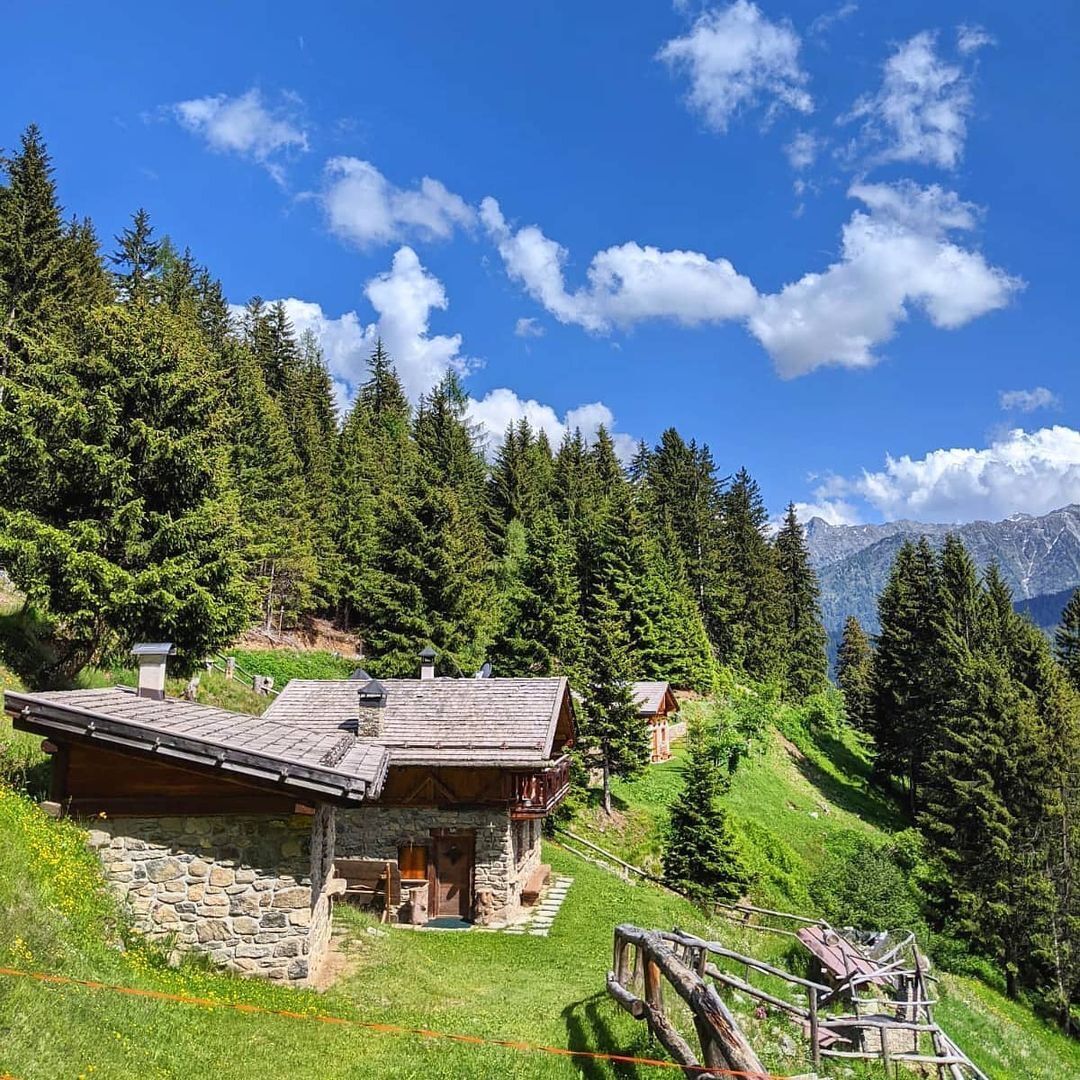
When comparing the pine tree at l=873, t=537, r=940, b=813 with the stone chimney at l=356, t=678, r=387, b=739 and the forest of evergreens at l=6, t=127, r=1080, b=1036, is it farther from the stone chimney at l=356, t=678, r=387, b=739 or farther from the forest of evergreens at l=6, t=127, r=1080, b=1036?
the stone chimney at l=356, t=678, r=387, b=739

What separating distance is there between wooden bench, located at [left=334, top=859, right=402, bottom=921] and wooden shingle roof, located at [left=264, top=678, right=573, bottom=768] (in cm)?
237

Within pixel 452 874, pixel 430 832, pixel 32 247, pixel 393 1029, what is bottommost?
pixel 452 874

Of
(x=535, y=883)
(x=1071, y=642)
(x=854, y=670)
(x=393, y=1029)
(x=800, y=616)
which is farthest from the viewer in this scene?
(x=854, y=670)

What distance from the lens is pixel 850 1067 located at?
10227 mm

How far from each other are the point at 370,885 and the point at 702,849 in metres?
11.0

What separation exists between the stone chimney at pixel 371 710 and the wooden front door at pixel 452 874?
2.92m

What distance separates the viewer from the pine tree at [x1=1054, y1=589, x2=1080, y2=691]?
49.5 metres

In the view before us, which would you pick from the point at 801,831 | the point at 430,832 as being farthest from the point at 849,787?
the point at 430,832

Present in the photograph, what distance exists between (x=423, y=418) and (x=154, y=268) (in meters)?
23.4

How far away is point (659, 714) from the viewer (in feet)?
134

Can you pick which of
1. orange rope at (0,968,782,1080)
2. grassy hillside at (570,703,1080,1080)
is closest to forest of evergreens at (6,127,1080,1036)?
grassy hillside at (570,703,1080,1080)

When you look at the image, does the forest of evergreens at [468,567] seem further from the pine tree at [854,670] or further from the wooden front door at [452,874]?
the wooden front door at [452,874]

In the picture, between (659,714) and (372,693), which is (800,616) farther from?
(372,693)

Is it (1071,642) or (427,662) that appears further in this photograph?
(1071,642)
